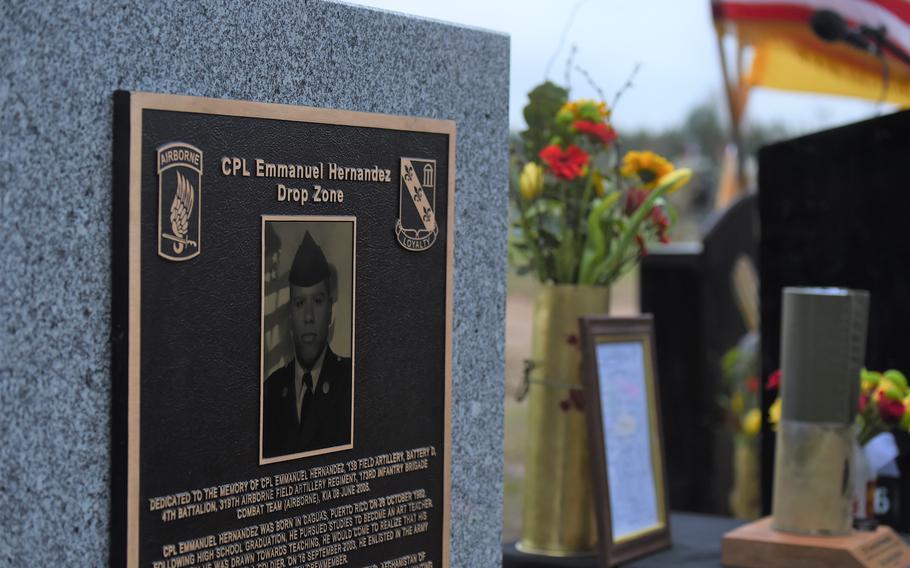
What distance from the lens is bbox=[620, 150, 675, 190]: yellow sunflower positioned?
9.62ft

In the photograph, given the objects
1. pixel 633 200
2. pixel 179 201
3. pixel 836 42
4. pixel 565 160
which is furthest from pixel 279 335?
pixel 836 42

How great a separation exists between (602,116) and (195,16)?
1.40m

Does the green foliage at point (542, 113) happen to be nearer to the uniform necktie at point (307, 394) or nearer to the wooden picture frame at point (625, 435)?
the wooden picture frame at point (625, 435)

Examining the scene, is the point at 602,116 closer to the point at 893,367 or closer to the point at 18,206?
the point at 893,367

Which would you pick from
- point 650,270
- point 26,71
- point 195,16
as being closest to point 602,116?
point 195,16

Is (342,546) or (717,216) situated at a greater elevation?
(717,216)

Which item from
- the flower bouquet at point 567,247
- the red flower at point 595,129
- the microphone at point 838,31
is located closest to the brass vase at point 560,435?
the flower bouquet at point 567,247

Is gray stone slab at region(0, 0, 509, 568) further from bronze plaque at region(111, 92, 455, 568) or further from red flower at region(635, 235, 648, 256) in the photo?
Answer: red flower at region(635, 235, 648, 256)

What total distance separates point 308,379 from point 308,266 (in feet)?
0.56

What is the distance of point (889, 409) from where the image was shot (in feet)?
9.09

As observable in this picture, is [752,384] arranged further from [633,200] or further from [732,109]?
[633,200]

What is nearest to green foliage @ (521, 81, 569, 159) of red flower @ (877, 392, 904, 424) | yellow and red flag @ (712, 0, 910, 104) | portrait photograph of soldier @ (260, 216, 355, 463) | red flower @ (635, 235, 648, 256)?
red flower @ (635, 235, 648, 256)

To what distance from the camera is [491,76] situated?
221 centimetres

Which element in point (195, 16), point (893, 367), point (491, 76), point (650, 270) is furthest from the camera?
point (650, 270)
